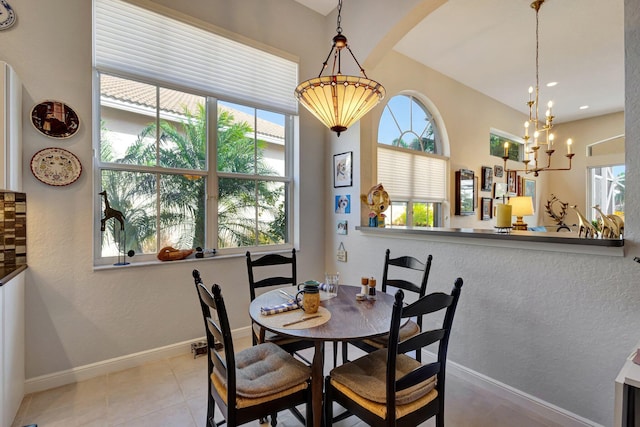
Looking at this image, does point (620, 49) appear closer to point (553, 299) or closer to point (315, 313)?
point (553, 299)

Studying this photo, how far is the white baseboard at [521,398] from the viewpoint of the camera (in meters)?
1.73

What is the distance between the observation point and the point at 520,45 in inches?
141

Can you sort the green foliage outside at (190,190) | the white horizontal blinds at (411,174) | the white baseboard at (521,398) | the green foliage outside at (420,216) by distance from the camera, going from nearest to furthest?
the white baseboard at (521,398) → the green foliage outside at (190,190) → the white horizontal blinds at (411,174) → the green foliage outside at (420,216)

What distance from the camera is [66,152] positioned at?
213cm

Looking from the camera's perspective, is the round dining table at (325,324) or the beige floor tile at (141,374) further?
the beige floor tile at (141,374)

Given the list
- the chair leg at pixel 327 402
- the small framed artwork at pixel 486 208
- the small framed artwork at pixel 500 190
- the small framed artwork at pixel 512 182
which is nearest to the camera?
the chair leg at pixel 327 402

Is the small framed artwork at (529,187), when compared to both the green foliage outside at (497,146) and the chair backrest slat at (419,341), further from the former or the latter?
the chair backrest slat at (419,341)

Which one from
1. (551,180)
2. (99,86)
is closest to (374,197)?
(99,86)

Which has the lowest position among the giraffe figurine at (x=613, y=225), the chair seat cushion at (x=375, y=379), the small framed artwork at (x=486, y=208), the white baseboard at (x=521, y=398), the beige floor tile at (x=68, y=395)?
the beige floor tile at (x=68, y=395)

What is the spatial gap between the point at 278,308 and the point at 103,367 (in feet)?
5.70

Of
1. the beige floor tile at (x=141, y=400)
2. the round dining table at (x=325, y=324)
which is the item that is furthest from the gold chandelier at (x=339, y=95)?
the beige floor tile at (x=141, y=400)

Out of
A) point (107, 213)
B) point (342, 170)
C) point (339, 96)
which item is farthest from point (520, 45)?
point (107, 213)

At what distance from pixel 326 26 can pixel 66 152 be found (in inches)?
115

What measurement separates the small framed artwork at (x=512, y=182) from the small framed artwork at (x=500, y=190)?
0.41 feet
